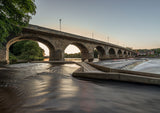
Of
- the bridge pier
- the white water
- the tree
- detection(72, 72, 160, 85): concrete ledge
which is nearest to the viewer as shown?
detection(72, 72, 160, 85): concrete ledge

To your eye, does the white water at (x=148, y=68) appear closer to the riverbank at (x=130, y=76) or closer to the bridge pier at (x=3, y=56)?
the riverbank at (x=130, y=76)

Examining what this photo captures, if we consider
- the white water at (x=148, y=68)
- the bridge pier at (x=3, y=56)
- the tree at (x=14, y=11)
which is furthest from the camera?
the bridge pier at (x=3, y=56)

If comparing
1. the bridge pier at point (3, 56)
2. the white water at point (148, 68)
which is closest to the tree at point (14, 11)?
the bridge pier at point (3, 56)

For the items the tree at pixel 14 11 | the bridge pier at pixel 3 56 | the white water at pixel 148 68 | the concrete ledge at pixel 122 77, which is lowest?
the white water at pixel 148 68

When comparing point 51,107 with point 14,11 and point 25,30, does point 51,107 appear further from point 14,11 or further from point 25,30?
point 25,30

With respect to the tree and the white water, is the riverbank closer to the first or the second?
the white water

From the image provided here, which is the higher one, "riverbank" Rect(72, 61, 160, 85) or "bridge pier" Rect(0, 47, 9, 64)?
"bridge pier" Rect(0, 47, 9, 64)

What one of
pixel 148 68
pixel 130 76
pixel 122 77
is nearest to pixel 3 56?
pixel 122 77

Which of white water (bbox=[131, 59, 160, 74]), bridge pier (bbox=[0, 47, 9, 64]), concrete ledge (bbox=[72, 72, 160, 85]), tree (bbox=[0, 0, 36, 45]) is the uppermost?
tree (bbox=[0, 0, 36, 45])

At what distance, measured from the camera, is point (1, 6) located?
618cm

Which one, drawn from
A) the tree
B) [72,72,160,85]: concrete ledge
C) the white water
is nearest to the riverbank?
[72,72,160,85]: concrete ledge

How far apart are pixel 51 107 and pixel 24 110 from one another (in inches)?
27.4

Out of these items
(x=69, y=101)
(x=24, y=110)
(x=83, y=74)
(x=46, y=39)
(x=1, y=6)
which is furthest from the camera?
(x=46, y=39)

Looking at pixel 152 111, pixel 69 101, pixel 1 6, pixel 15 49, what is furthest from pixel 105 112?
pixel 15 49
